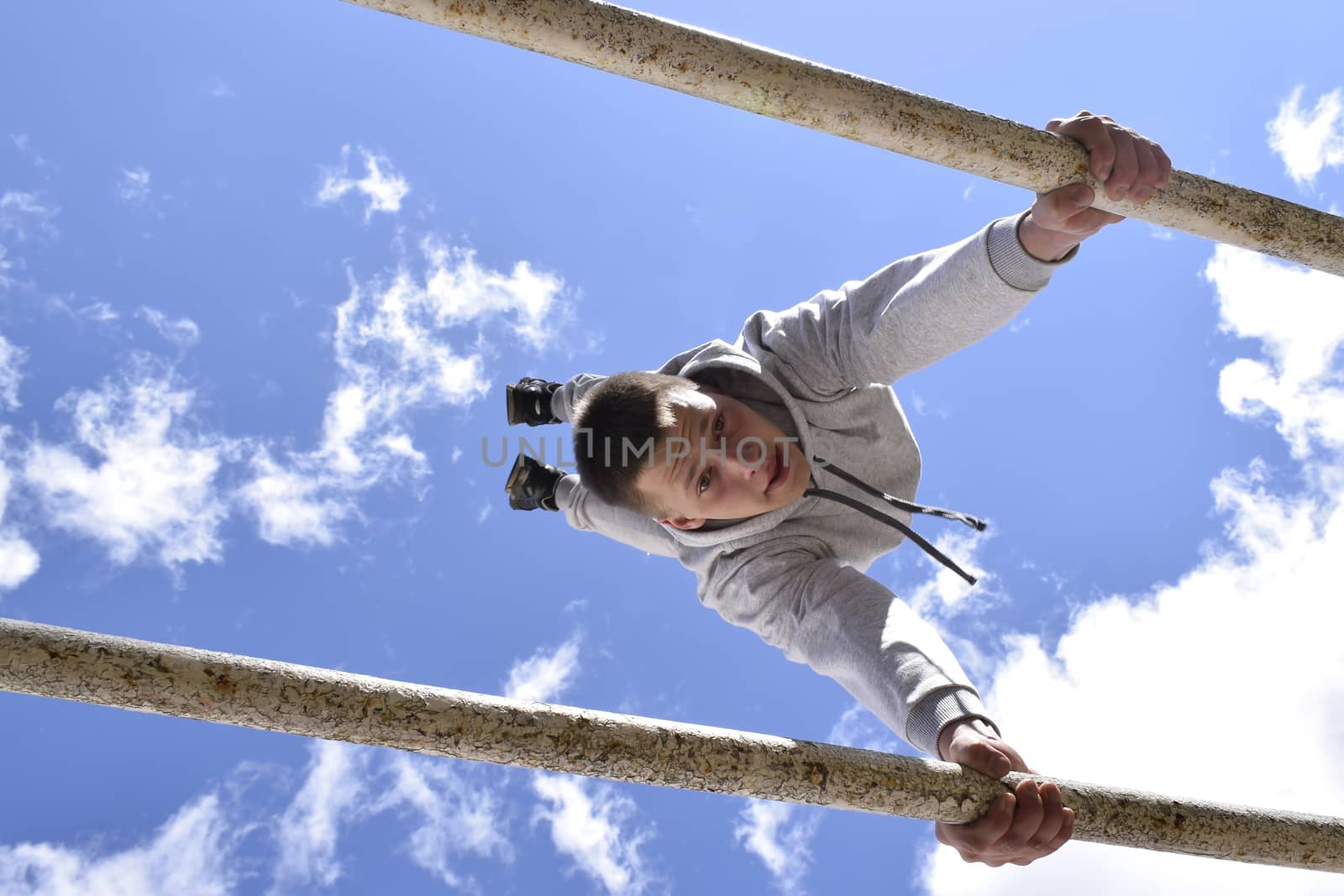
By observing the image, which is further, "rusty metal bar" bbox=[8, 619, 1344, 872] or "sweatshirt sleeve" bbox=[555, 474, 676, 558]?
"sweatshirt sleeve" bbox=[555, 474, 676, 558]

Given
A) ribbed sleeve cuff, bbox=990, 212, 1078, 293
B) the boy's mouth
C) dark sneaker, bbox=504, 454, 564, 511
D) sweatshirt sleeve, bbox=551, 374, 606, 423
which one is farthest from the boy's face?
dark sneaker, bbox=504, 454, 564, 511

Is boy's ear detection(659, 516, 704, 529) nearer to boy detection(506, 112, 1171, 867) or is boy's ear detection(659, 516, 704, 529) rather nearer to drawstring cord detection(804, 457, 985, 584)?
boy detection(506, 112, 1171, 867)

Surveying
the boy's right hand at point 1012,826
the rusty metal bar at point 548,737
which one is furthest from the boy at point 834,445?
the rusty metal bar at point 548,737

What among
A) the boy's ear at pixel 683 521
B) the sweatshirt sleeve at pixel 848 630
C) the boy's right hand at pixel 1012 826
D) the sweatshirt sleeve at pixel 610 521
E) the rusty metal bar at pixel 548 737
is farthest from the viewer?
the sweatshirt sleeve at pixel 610 521

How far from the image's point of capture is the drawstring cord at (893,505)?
282 centimetres

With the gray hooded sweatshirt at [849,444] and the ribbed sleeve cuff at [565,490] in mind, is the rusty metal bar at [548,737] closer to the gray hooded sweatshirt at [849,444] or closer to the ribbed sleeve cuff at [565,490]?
the gray hooded sweatshirt at [849,444]

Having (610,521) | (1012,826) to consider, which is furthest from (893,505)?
(1012,826)

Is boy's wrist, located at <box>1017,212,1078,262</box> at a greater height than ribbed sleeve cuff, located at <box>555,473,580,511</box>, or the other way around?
ribbed sleeve cuff, located at <box>555,473,580,511</box>

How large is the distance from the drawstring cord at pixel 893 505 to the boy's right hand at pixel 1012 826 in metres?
1.15

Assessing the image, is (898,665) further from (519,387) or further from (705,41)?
(519,387)

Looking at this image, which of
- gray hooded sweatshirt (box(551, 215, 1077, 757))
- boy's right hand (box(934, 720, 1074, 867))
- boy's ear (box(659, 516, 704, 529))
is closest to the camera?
boy's right hand (box(934, 720, 1074, 867))

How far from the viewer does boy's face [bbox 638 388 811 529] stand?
2611 mm

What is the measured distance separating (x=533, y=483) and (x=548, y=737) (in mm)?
2715

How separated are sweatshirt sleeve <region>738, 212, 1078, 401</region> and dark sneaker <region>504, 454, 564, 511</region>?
4.47 feet
